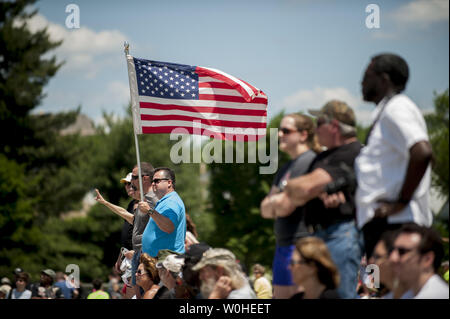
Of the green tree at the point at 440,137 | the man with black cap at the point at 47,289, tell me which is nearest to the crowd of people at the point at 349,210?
the man with black cap at the point at 47,289

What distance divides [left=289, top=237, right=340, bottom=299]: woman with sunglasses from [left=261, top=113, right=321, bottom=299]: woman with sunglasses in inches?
10.7

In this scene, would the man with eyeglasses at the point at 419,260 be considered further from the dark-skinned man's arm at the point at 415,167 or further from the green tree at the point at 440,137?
the green tree at the point at 440,137

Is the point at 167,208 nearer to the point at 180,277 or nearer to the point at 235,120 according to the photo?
the point at 180,277

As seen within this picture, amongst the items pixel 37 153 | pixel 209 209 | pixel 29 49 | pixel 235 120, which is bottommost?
pixel 209 209

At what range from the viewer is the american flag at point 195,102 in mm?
7793

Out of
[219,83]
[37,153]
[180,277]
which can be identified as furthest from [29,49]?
[180,277]

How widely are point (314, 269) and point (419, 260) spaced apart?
681mm

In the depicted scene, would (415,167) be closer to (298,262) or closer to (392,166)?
(392,166)

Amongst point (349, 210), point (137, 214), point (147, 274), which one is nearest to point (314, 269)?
point (349, 210)

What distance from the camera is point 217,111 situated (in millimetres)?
8156

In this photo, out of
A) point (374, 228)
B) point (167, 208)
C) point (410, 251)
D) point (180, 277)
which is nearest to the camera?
point (410, 251)

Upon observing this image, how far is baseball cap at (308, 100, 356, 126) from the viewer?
461cm
